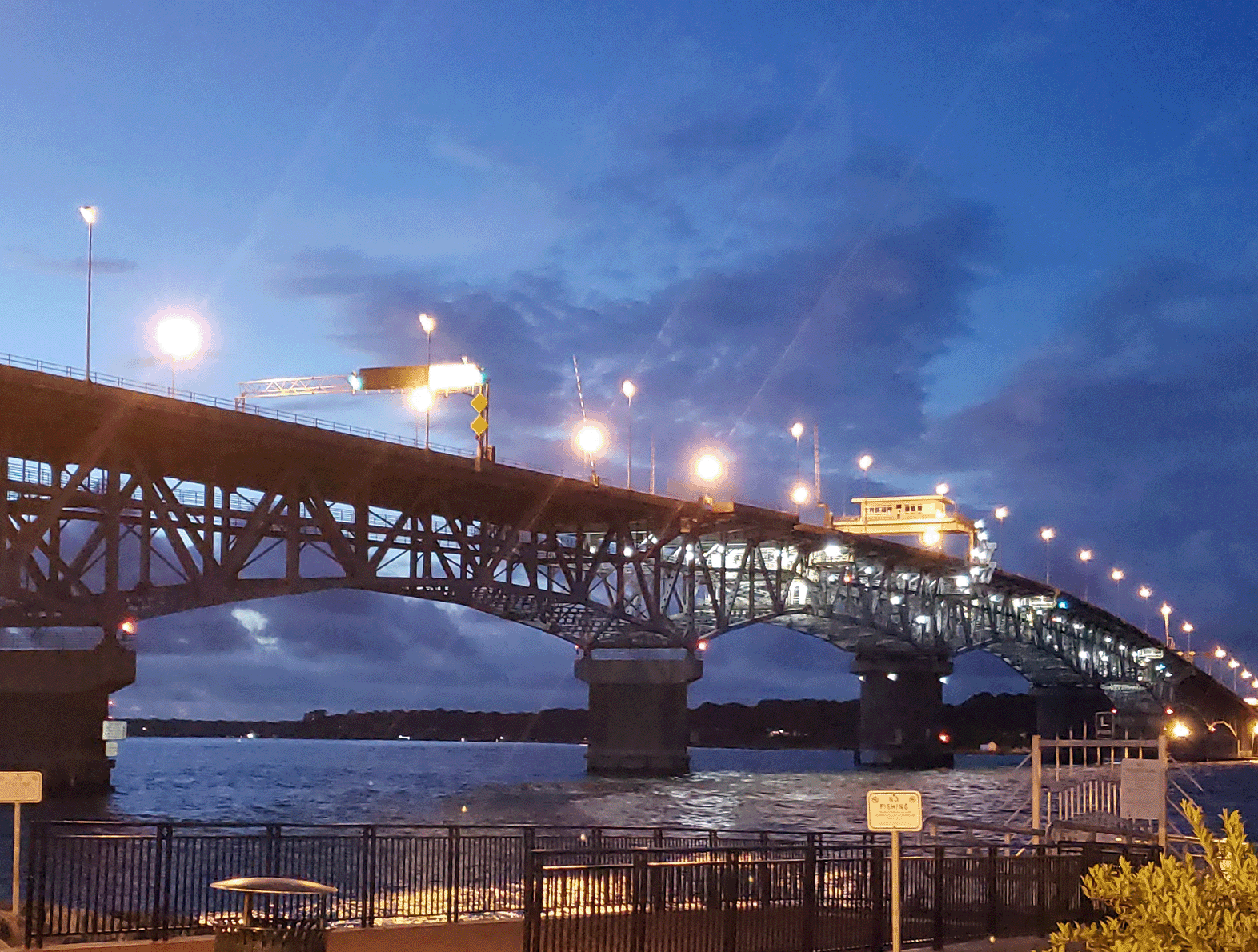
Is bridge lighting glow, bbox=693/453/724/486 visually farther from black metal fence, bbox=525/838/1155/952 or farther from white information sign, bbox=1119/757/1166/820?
black metal fence, bbox=525/838/1155/952

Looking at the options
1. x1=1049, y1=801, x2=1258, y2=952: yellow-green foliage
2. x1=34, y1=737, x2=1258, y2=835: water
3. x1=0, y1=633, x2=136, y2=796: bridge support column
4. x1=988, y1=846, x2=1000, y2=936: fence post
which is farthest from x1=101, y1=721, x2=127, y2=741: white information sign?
x1=1049, y1=801, x2=1258, y2=952: yellow-green foliage

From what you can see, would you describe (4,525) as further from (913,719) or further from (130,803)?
(913,719)

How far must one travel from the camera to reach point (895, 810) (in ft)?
53.8

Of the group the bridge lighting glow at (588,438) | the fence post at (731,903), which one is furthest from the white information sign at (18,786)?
the bridge lighting glow at (588,438)

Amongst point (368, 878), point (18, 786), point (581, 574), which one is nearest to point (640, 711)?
point (581, 574)

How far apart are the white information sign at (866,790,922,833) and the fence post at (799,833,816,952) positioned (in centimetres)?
191

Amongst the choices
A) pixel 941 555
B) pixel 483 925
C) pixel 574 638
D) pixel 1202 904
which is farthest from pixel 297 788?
pixel 1202 904

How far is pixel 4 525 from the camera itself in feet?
211

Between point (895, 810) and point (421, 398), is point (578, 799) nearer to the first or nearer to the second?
point (421, 398)

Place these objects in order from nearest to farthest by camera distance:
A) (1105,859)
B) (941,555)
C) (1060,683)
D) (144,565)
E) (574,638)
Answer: (1105,859) → (144,565) → (574,638) → (941,555) → (1060,683)

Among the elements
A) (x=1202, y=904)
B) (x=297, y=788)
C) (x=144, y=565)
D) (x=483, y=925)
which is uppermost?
(x=144, y=565)

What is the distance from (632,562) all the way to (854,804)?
22.4 meters

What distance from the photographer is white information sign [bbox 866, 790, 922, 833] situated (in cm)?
1620

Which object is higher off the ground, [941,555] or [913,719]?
[941,555]
